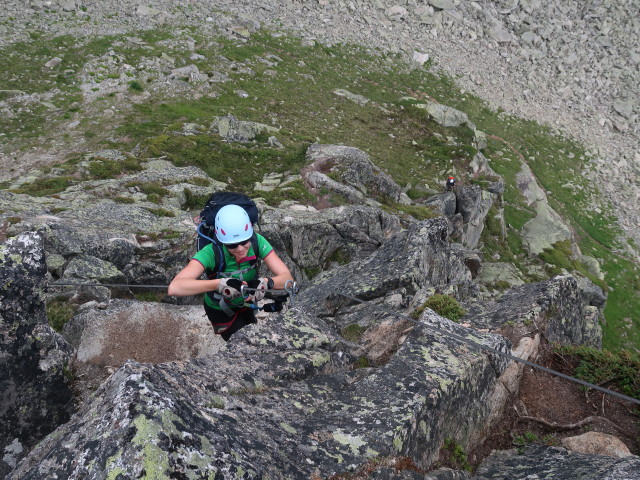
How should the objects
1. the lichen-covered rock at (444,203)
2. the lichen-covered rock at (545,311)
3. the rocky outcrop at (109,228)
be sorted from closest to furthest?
the lichen-covered rock at (545,311) → the rocky outcrop at (109,228) → the lichen-covered rock at (444,203)

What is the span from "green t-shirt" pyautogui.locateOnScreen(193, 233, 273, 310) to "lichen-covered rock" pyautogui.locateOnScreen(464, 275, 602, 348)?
5392 mm

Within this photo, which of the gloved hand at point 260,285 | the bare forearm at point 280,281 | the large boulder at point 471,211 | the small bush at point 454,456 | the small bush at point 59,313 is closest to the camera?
the small bush at point 454,456

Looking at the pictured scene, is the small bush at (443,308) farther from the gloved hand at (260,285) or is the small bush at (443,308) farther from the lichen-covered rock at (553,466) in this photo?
the gloved hand at (260,285)

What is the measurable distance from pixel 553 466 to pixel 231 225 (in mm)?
6516

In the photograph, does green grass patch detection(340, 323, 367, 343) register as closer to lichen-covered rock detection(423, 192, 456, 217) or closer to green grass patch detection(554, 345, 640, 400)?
green grass patch detection(554, 345, 640, 400)

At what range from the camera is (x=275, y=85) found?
46.1m

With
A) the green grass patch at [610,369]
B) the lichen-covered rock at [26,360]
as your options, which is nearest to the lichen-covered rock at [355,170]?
the green grass patch at [610,369]

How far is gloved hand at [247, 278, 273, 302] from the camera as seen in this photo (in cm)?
812

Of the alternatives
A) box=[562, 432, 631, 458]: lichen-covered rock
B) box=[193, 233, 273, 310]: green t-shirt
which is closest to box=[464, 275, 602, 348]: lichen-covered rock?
box=[562, 432, 631, 458]: lichen-covered rock

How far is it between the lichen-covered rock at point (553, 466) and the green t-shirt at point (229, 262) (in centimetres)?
524

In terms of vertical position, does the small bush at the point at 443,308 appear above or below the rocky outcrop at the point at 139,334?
above

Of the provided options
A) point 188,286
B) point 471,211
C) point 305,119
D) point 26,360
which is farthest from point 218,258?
point 305,119

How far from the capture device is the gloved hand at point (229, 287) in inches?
305

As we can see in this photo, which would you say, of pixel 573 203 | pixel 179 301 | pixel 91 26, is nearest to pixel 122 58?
pixel 91 26
